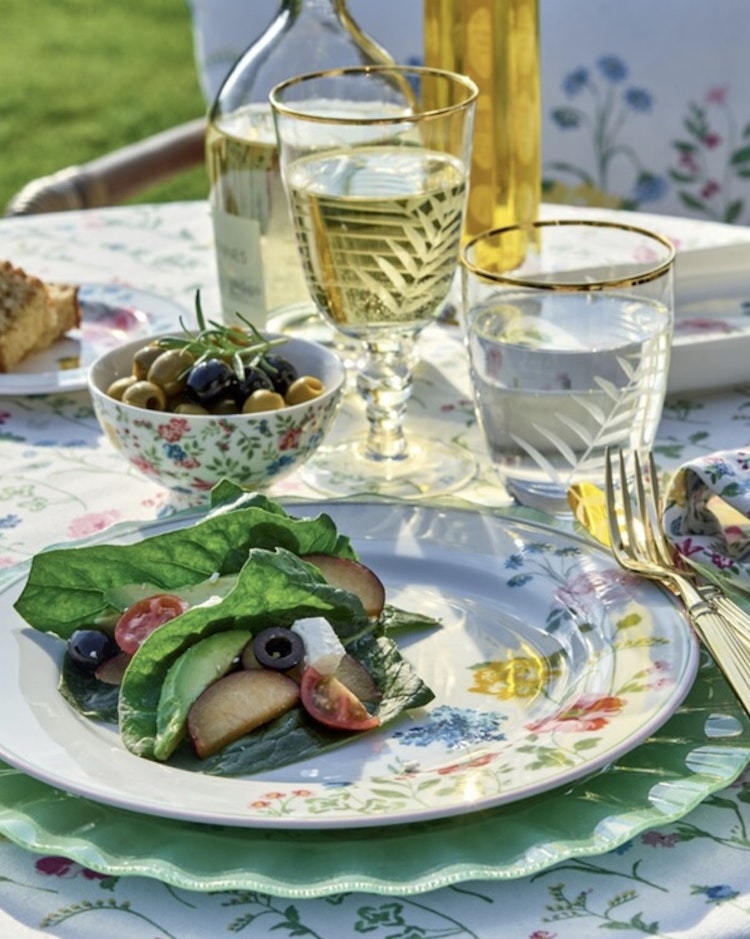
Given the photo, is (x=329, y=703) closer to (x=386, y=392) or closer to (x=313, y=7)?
(x=386, y=392)

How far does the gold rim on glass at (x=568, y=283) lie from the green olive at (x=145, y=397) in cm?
22

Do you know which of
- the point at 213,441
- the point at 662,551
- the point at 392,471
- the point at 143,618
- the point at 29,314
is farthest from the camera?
the point at 29,314

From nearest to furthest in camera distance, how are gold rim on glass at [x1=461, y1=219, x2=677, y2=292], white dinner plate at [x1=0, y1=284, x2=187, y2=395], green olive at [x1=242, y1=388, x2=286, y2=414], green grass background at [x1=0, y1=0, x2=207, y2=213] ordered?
gold rim on glass at [x1=461, y1=219, x2=677, y2=292] → green olive at [x1=242, y1=388, x2=286, y2=414] → white dinner plate at [x1=0, y1=284, x2=187, y2=395] → green grass background at [x1=0, y1=0, x2=207, y2=213]

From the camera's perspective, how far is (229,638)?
0.77 metres

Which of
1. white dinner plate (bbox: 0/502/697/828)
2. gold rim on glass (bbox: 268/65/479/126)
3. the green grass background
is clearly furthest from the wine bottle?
the green grass background

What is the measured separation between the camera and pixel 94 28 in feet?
18.8

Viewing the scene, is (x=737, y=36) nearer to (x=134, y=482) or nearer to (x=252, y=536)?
(x=134, y=482)

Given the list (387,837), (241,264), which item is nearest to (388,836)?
(387,837)

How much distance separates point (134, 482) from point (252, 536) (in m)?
0.31

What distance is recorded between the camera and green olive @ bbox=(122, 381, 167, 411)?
1051 mm

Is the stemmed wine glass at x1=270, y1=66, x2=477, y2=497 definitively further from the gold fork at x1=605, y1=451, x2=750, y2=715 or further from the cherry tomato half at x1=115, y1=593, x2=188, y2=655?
the cherry tomato half at x1=115, y1=593, x2=188, y2=655

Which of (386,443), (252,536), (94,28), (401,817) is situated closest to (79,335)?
(386,443)

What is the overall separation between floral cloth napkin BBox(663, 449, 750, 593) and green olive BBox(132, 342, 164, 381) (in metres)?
0.36

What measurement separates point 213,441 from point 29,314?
0.30m
